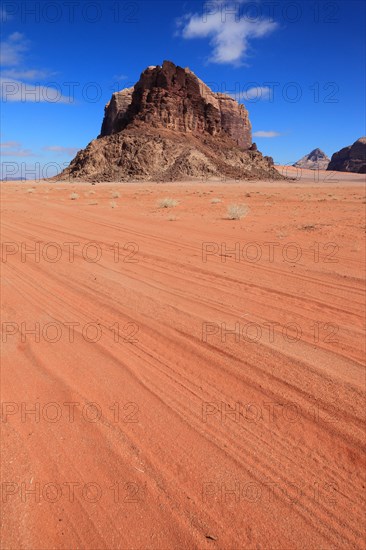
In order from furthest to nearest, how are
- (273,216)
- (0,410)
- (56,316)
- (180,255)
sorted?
1. (273,216)
2. (180,255)
3. (56,316)
4. (0,410)

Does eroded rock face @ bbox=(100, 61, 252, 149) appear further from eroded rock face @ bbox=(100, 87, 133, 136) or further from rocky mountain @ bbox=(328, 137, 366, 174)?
rocky mountain @ bbox=(328, 137, 366, 174)

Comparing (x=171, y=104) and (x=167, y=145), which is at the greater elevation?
(x=171, y=104)

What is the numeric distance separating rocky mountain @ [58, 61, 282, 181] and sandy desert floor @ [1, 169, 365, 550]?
60176 mm

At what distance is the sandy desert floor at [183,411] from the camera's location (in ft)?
7.14

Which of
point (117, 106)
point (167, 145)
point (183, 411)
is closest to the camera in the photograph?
point (183, 411)

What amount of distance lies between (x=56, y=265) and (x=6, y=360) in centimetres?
394

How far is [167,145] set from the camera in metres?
71.2

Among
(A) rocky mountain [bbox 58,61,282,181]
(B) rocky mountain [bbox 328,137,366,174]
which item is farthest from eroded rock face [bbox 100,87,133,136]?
(B) rocky mountain [bbox 328,137,366,174]

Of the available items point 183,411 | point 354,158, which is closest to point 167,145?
point 183,411

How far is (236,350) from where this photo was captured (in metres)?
4.07

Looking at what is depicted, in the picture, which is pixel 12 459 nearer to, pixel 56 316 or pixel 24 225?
pixel 56 316

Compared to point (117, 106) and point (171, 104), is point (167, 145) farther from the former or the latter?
point (117, 106)

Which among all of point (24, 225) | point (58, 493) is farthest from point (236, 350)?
point (24, 225)

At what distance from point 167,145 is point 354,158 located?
116 meters
